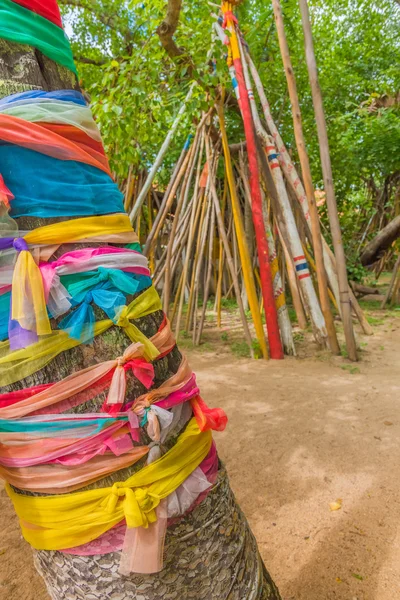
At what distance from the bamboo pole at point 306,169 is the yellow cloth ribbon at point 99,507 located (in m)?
2.95

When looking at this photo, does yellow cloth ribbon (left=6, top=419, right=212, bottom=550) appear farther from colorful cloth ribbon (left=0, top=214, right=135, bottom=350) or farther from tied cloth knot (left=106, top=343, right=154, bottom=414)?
colorful cloth ribbon (left=0, top=214, right=135, bottom=350)

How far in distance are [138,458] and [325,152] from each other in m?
3.14

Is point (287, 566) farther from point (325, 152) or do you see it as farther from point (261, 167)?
A: point (261, 167)

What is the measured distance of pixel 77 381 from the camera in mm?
Result: 709

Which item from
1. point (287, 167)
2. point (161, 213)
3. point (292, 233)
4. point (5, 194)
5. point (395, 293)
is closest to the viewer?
point (5, 194)

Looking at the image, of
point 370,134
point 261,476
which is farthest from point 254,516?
point 370,134

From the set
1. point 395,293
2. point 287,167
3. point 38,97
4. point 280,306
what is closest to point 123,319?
point 38,97

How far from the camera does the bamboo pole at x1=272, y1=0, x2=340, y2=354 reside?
10.8 ft

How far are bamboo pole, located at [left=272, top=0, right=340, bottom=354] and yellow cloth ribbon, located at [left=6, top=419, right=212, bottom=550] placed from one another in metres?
2.95

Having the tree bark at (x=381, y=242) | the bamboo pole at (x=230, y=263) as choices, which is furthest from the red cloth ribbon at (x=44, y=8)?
the tree bark at (x=381, y=242)

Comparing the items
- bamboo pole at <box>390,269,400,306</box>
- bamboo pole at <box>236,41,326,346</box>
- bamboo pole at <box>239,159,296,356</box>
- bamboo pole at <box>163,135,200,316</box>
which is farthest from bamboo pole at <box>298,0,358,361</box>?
bamboo pole at <box>390,269,400,306</box>

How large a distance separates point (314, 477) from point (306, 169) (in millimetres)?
2462

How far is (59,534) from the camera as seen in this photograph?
2.38ft

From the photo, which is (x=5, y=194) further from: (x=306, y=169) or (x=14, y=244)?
(x=306, y=169)
